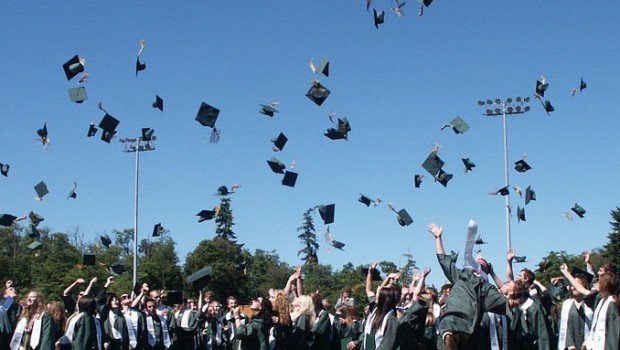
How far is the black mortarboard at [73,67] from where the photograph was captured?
556 inches

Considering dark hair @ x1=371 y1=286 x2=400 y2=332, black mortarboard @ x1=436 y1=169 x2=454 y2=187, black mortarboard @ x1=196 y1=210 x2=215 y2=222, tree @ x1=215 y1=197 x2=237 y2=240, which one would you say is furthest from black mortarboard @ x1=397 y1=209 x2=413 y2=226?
tree @ x1=215 y1=197 x2=237 y2=240

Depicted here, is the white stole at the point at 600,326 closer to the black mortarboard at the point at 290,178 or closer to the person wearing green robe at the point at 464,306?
the person wearing green robe at the point at 464,306

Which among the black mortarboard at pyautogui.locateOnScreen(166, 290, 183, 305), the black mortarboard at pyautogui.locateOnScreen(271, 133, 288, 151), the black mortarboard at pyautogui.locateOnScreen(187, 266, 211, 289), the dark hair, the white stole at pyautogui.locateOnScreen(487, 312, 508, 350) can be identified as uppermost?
the black mortarboard at pyautogui.locateOnScreen(271, 133, 288, 151)

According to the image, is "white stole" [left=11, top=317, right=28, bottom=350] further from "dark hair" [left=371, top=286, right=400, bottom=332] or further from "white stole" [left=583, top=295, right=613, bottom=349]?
"white stole" [left=583, top=295, right=613, bottom=349]

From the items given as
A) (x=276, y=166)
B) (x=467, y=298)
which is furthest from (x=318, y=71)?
(x=467, y=298)

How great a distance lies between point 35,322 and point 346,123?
690cm

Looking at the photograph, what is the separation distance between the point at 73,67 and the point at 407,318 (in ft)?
25.7

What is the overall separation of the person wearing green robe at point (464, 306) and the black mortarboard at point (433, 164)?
6.81 meters

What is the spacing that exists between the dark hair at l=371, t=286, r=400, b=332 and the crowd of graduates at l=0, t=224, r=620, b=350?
0.03 ft

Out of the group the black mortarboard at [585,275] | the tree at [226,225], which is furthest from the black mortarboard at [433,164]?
the tree at [226,225]

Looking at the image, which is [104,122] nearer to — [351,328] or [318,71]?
[318,71]

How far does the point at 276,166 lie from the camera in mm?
16031

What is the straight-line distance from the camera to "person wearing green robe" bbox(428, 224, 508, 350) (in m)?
7.91

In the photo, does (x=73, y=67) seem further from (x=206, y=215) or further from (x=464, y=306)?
(x=464, y=306)
